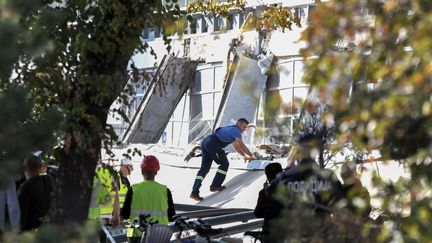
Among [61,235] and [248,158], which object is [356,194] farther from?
[248,158]

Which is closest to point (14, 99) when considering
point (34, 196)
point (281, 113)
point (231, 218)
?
point (281, 113)

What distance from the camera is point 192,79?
3588 centimetres

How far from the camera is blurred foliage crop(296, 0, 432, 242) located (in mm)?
6270

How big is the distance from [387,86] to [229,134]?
57.6 feet

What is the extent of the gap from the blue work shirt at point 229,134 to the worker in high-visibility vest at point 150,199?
1047cm

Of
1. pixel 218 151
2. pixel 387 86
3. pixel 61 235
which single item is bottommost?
pixel 61 235

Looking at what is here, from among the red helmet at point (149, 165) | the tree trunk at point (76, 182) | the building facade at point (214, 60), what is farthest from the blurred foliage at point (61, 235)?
the building facade at point (214, 60)

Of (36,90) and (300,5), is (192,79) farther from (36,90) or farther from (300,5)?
(36,90)

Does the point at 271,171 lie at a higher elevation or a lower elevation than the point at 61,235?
higher

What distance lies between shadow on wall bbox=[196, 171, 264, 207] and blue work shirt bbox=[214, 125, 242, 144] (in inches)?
34.4

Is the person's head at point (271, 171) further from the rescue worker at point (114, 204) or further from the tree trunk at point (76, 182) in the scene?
the tree trunk at point (76, 182)

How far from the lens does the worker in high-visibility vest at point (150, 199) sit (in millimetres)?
13250

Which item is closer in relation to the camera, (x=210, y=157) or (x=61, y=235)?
(x=61, y=235)

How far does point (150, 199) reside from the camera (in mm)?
13250
